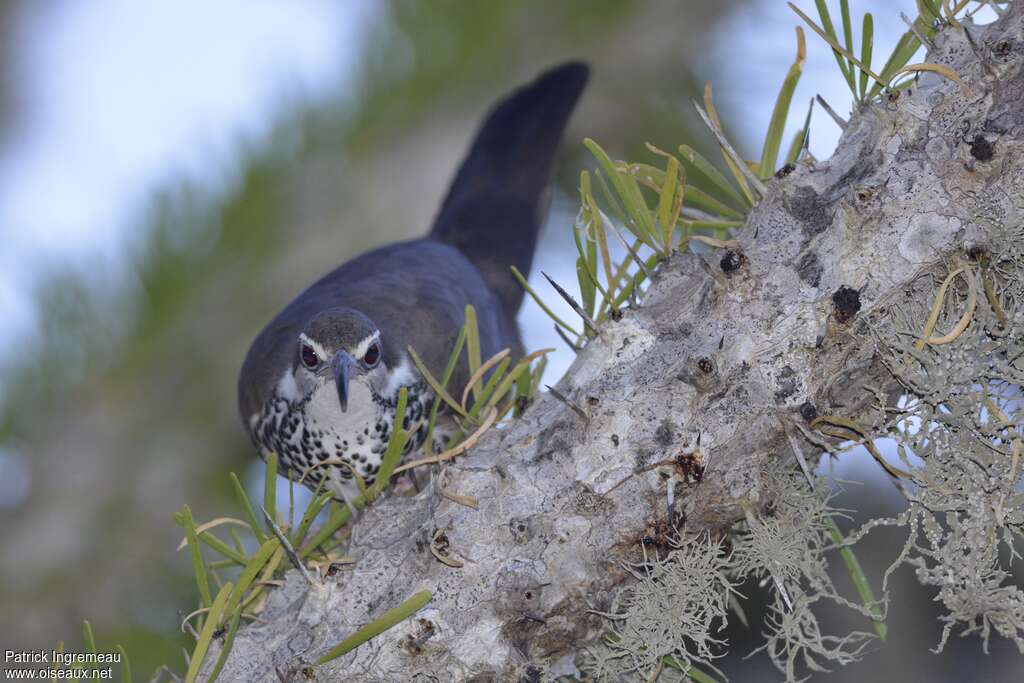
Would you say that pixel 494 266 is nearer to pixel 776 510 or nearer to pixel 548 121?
pixel 548 121

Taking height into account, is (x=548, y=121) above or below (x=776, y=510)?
above

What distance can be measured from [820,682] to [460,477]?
2.25 m

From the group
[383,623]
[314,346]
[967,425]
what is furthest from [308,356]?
[967,425]

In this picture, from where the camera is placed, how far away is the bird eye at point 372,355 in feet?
11.3

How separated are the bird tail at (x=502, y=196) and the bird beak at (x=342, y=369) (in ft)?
3.52

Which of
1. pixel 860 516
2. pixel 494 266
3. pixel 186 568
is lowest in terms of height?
pixel 860 516

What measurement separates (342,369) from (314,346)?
14 centimetres

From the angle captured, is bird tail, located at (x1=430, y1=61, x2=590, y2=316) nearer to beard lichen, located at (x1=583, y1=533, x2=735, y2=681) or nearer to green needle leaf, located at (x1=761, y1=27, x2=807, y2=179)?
green needle leaf, located at (x1=761, y1=27, x2=807, y2=179)

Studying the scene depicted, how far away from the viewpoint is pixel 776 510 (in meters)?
1.96

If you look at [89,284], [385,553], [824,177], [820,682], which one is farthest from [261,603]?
[820,682]

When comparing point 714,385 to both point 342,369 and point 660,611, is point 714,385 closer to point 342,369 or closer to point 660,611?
point 660,611

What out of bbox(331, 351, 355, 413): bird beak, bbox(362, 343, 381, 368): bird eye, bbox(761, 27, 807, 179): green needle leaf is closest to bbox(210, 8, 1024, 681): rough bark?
bbox(761, 27, 807, 179): green needle leaf

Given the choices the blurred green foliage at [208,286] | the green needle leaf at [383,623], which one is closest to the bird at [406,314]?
the blurred green foliage at [208,286]

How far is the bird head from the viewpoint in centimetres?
333
